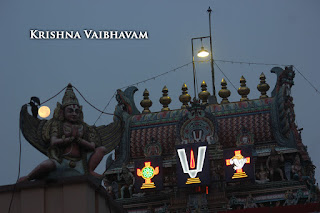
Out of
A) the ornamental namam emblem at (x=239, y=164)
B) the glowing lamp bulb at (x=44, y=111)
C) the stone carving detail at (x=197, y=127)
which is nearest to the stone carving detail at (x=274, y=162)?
the ornamental namam emblem at (x=239, y=164)

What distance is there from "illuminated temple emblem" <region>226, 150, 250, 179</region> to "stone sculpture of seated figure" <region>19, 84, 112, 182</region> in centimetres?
2323

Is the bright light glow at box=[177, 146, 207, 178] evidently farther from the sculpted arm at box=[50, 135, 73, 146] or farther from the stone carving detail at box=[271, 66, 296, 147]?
the sculpted arm at box=[50, 135, 73, 146]

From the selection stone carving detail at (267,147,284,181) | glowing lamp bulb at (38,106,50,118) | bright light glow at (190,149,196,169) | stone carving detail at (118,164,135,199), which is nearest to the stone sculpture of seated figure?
glowing lamp bulb at (38,106,50,118)

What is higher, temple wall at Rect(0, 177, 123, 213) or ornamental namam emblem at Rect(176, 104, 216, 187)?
ornamental namam emblem at Rect(176, 104, 216, 187)

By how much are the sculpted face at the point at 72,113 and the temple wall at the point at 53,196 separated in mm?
2833

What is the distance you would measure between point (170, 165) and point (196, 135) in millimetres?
2246

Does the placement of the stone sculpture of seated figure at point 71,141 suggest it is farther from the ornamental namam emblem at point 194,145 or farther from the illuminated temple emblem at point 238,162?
the illuminated temple emblem at point 238,162

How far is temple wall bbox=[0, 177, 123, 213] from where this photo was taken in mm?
26516

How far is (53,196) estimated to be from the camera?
26859mm

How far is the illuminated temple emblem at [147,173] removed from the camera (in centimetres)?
5334

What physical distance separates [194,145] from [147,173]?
311 centimetres

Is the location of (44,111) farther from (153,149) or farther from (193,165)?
(153,149)

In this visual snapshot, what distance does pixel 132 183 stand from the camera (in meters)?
54.2

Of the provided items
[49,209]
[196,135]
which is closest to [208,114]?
[196,135]
